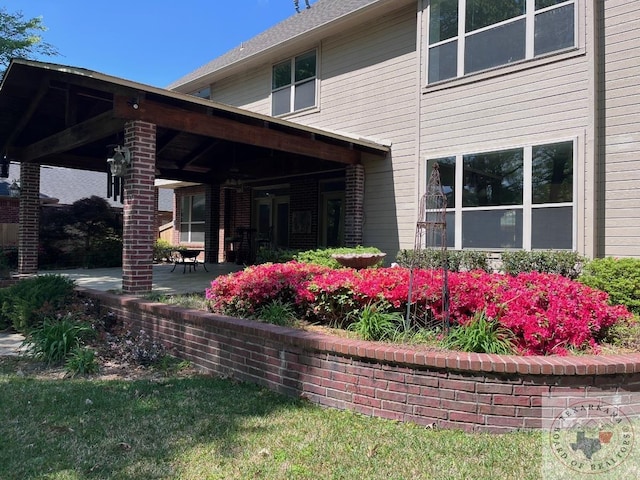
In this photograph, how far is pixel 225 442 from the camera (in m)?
3.37

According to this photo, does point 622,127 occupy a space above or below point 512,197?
above

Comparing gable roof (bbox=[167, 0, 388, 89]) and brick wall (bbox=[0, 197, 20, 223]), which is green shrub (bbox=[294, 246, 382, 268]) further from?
brick wall (bbox=[0, 197, 20, 223])

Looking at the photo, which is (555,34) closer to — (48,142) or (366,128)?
(366,128)

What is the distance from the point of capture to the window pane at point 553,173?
7730mm

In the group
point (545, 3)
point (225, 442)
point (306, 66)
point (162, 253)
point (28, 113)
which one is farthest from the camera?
point (162, 253)

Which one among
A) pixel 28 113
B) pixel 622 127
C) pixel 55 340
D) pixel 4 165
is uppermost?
pixel 28 113

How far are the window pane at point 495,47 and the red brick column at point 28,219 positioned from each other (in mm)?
10182

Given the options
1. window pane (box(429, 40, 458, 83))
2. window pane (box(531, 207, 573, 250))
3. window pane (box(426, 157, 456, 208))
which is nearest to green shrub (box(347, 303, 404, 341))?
window pane (box(531, 207, 573, 250))

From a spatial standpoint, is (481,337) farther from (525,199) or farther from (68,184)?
(68,184)

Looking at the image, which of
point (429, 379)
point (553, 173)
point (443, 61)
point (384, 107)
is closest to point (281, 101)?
point (384, 107)

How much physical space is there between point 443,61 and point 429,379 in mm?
7729

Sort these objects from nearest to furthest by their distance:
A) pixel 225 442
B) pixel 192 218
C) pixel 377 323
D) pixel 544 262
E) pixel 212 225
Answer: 1. pixel 225 442
2. pixel 377 323
3. pixel 544 262
4. pixel 212 225
5. pixel 192 218

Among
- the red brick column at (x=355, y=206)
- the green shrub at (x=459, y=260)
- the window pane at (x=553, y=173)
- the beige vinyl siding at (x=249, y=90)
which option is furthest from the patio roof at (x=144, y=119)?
the window pane at (x=553, y=173)

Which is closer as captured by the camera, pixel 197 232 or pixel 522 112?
pixel 522 112
